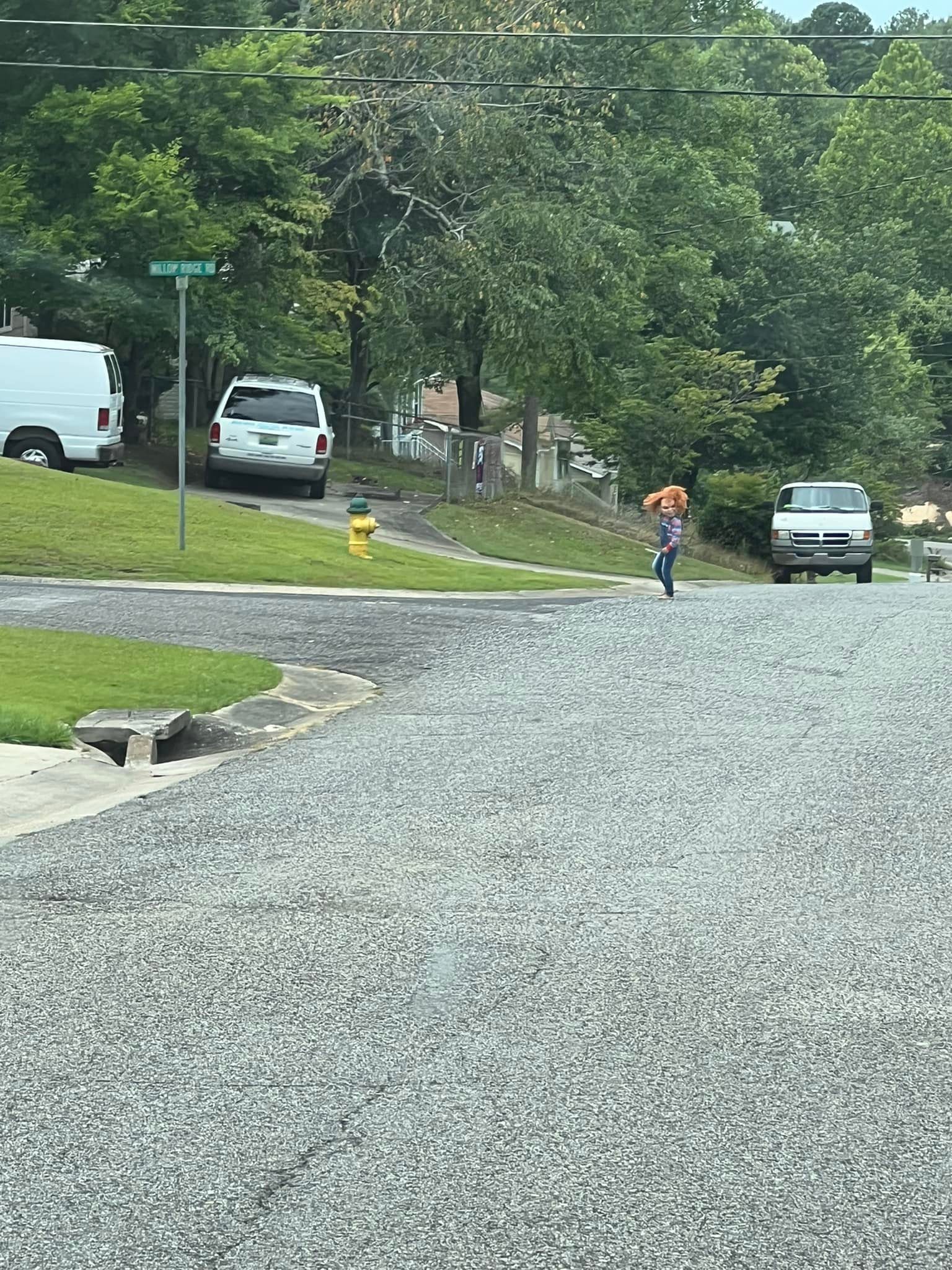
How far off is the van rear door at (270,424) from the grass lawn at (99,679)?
52.7 ft

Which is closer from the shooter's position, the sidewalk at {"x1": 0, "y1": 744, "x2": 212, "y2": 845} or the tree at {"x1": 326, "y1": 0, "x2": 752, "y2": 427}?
the sidewalk at {"x1": 0, "y1": 744, "x2": 212, "y2": 845}

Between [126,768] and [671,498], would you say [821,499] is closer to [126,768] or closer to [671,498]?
[671,498]

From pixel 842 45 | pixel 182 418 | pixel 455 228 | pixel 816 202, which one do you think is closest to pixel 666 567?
pixel 182 418

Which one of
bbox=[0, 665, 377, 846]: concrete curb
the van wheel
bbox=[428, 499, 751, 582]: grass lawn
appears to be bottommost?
bbox=[428, 499, 751, 582]: grass lawn

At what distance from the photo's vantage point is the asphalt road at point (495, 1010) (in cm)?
445

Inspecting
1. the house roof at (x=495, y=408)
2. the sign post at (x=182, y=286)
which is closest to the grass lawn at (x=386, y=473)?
the house roof at (x=495, y=408)

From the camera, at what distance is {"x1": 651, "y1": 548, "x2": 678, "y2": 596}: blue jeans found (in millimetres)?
20984

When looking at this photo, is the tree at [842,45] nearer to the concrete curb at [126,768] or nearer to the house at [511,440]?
→ the house at [511,440]

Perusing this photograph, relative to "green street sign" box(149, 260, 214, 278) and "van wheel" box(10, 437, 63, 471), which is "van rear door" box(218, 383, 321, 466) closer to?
"van wheel" box(10, 437, 63, 471)

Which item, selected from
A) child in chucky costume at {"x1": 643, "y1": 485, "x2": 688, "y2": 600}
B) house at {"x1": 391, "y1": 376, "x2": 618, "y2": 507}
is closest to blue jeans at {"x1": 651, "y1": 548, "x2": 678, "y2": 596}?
child in chucky costume at {"x1": 643, "y1": 485, "x2": 688, "y2": 600}

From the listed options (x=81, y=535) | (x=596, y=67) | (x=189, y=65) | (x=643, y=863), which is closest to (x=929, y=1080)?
(x=643, y=863)

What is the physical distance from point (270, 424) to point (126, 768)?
68.5ft

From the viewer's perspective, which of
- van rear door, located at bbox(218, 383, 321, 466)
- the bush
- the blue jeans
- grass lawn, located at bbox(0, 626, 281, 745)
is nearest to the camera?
grass lawn, located at bbox(0, 626, 281, 745)

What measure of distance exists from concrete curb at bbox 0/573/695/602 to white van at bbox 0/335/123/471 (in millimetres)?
8295
